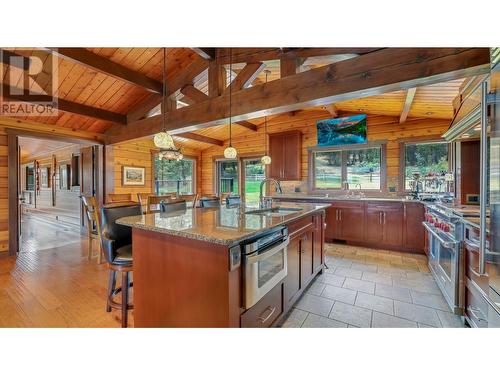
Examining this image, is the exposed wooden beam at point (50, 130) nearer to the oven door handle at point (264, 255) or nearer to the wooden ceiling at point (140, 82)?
the wooden ceiling at point (140, 82)

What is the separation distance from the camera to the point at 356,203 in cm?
409

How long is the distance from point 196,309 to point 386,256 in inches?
139

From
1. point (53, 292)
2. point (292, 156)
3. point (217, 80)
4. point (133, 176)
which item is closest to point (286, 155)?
point (292, 156)

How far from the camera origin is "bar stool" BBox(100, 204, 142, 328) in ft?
5.55

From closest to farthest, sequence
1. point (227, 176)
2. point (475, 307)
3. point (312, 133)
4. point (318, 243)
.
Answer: point (475, 307), point (318, 243), point (312, 133), point (227, 176)

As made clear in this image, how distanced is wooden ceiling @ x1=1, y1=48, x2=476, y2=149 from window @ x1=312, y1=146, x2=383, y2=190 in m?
0.88

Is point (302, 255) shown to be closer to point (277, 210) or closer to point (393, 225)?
point (277, 210)

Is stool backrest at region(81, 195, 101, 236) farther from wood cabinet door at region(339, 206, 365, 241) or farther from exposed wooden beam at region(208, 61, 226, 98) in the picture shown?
wood cabinet door at region(339, 206, 365, 241)

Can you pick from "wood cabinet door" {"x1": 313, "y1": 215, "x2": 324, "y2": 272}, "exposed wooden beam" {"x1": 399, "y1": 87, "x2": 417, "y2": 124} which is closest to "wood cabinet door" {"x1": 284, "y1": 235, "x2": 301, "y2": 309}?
"wood cabinet door" {"x1": 313, "y1": 215, "x2": 324, "y2": 272}

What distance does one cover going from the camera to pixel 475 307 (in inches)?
65.1

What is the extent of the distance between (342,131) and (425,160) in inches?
65.4
